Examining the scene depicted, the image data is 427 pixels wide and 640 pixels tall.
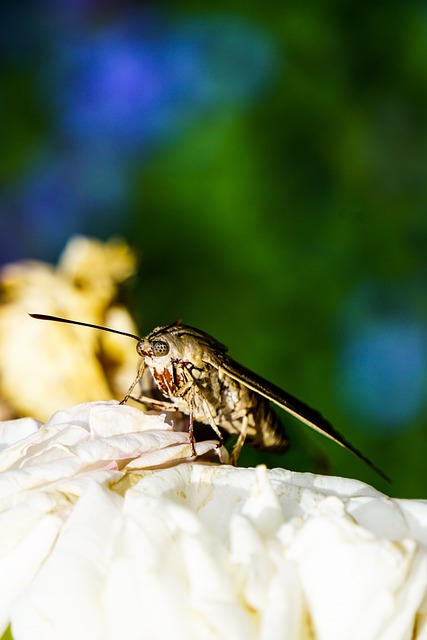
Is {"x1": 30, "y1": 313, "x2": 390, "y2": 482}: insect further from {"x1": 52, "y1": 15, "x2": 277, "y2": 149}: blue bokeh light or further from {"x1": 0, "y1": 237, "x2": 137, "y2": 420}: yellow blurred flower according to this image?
{"x1": 52, "y1": 15, "x2": 277, "y2": 149}: blue bokeh light

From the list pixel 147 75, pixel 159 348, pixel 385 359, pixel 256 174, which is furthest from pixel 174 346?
pixel 147 75

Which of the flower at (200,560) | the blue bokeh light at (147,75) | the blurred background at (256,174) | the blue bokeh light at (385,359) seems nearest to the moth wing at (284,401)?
the flower at (200,560)

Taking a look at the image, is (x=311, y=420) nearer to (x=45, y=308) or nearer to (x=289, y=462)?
(x=289, y=462)

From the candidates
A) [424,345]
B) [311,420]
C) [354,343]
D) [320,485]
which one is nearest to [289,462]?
[311,420]

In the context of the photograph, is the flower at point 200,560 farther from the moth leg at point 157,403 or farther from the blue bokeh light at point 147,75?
the blue bokeh light at point 147,75

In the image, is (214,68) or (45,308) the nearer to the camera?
(45,308)

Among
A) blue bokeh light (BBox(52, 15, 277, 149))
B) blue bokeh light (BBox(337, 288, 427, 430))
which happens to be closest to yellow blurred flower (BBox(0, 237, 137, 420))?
blue bokeh light (BBox(337, 288, 427, 430))
